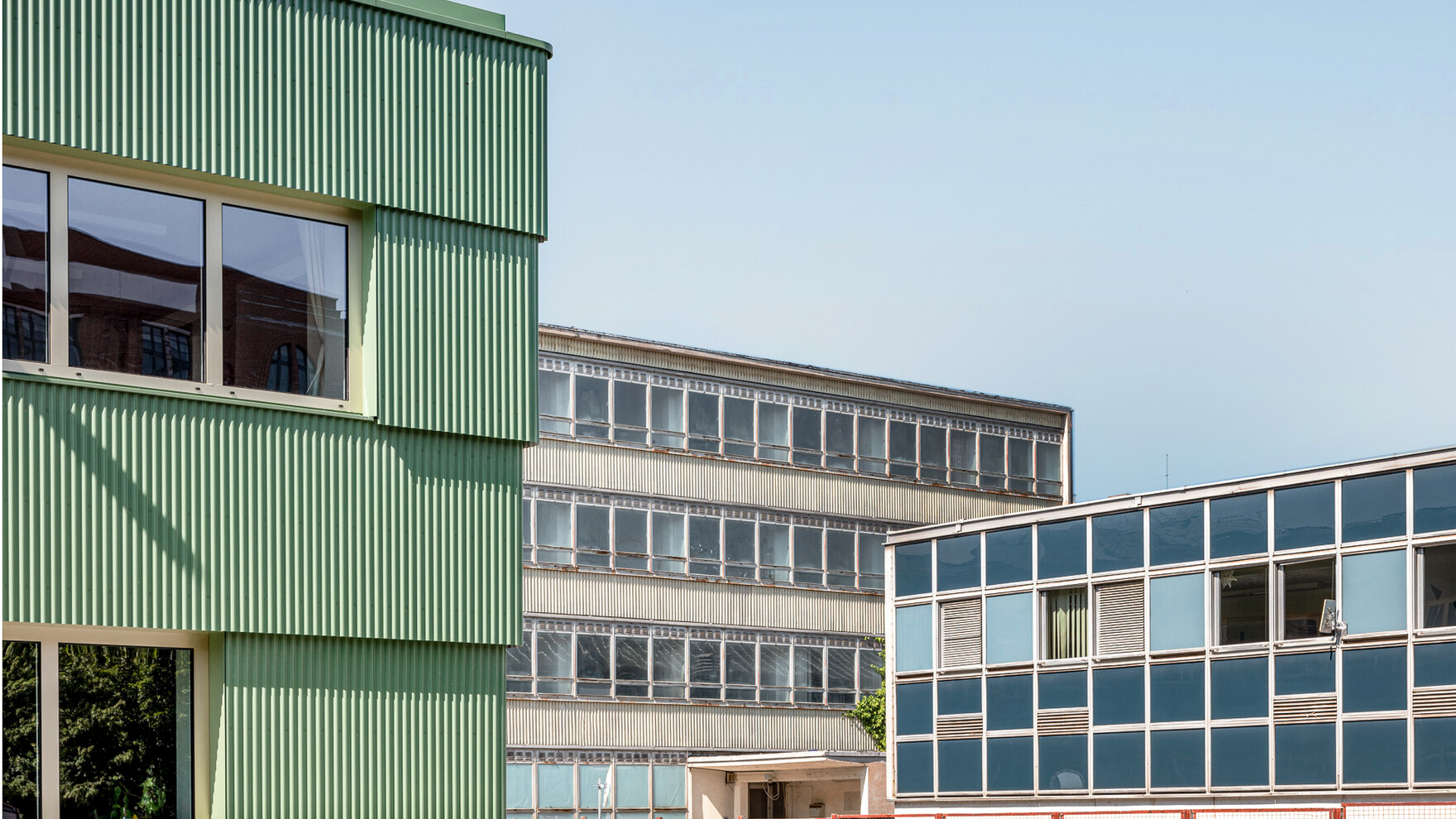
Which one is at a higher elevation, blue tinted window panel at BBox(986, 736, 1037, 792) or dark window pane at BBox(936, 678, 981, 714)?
dark window pane at BBox(936, 678, 981, 714)

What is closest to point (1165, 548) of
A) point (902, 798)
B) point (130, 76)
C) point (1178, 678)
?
point (1178, 678)

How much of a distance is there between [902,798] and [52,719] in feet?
99.6

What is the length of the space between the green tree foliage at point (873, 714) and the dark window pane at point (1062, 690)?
2113 cm

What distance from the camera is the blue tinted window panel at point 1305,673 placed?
30453mm

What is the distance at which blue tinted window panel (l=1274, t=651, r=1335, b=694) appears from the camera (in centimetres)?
3045

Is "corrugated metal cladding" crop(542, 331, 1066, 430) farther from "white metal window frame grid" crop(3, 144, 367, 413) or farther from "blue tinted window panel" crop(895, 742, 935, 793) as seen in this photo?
"white metal window frame grid" crop(3, 144, 367, 413)

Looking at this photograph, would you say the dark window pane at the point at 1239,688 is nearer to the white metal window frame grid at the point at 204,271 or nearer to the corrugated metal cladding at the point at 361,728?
the corrugated metal cladding at the point at 361,728

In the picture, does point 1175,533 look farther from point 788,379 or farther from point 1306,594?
point 788,379

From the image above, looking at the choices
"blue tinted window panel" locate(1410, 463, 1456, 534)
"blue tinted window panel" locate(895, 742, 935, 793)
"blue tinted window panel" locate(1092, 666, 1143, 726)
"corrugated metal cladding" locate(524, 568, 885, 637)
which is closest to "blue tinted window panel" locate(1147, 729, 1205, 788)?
"blue tinted window panel" locate(1092, 666, 1143, 726)

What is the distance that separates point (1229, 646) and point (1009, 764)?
19.0 feet

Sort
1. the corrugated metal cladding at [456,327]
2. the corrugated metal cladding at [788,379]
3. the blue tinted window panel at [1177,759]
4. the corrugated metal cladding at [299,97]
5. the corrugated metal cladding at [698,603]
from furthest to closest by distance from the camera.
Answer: the corrugated metal cladding at [788,379]
the corrugated metal cladding at [698,603]
the blue tinted window panel at [1177,759]
the corrugated metal cladding at [456,327]
the corrugated metal cladding at [299,97]

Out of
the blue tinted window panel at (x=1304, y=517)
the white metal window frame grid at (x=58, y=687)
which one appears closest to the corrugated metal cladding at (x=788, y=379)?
the blue tinted window panel at (x=1304, y=517)

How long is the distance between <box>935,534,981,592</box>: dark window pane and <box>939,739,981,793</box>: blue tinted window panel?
319 centimetres

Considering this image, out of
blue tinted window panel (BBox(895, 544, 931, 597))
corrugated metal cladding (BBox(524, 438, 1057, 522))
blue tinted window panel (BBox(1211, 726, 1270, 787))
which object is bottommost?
blue tinted window panel (BBox(1211, 726, 1270, 787))
